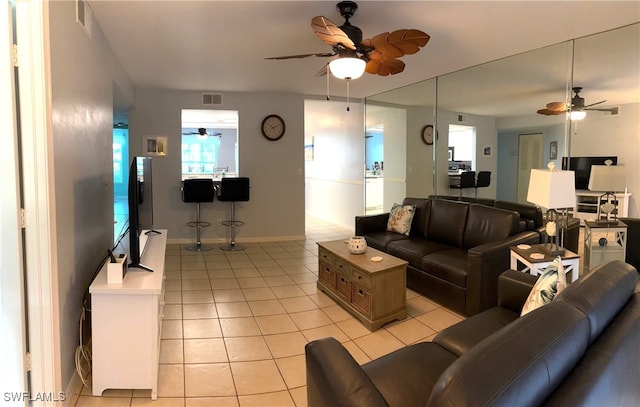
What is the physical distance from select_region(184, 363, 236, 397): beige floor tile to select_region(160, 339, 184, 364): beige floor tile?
14 cm

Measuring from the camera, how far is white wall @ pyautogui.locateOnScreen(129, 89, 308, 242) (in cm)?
583

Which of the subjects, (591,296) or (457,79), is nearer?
(591,296)

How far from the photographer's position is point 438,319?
3.12 meters

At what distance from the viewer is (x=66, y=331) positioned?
6.83 feet

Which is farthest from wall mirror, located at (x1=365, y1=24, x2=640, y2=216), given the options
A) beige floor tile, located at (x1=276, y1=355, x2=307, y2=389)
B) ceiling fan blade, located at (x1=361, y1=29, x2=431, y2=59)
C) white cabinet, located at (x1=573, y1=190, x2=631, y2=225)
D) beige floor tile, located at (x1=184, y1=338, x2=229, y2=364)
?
beige floor tile, located at (x1=184, y1=338, x2=229, y2=364)

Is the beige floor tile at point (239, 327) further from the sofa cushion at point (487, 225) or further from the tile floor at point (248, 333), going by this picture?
the sofa cushion at point (487, 225)

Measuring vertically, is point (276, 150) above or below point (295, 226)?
above

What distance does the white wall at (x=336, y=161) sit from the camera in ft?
23.2

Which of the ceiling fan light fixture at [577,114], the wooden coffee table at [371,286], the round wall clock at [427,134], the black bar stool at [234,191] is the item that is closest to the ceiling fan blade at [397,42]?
A: the wooden coffee table at [371,286]

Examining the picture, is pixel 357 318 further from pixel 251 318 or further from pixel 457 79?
pixel 457 79

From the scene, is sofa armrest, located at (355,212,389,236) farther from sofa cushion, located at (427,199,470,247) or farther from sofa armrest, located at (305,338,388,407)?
sofa armrest, located at (305,338,388,407)

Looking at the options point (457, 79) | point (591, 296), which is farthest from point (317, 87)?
point (591, 296)

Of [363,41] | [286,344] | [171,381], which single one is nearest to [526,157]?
[363,41]

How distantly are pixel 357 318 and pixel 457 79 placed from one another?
3.41 metres
